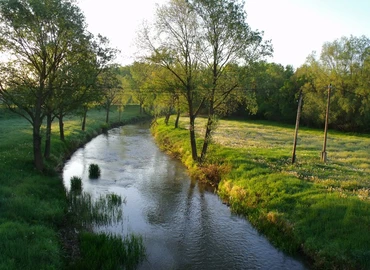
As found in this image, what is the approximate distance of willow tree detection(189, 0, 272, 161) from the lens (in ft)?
83.5

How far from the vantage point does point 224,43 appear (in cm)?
2625

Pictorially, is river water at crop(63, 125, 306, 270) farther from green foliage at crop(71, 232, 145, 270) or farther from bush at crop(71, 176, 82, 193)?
bush at crop(71, 176, 82, 193)

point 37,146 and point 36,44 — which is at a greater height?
point 36,44

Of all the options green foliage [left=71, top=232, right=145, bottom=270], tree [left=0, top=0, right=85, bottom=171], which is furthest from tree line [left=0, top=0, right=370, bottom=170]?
green foliage [left=71, top=232, right=145, bottom=270]

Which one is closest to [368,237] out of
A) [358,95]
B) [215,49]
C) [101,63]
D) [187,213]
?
[187,213]

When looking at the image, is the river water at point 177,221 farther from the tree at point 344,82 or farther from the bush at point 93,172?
the tree at point 344,82

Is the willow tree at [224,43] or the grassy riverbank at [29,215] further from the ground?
the willow tree at [224,43]

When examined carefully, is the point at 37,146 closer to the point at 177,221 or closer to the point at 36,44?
the point at 36,44

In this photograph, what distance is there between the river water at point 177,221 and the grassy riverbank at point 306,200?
0.87 meters

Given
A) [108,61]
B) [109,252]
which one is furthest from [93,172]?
[109,252]

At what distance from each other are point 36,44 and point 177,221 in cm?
1448

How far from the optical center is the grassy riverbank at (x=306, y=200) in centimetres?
1274

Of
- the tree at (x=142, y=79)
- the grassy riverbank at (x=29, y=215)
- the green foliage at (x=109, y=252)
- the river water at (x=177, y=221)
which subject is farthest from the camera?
the tree at (x=142, y=79)

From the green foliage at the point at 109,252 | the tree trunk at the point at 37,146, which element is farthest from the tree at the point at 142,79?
the green foliage at the point at 109,252
